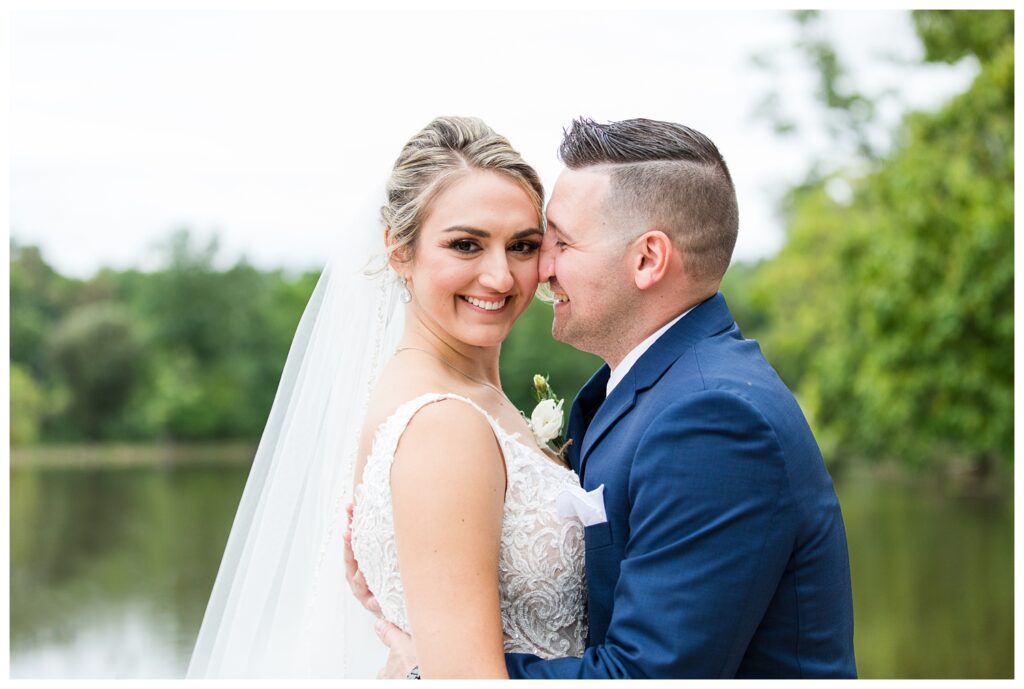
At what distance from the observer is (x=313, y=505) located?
355 cm

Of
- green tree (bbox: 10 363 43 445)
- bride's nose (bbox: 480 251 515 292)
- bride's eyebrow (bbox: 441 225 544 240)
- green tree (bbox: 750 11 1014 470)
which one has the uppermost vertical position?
bride's eyebrow (bbox: 441 225 544 240)

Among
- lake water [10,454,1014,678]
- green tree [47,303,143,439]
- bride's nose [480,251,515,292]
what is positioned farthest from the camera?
green tree [47,303,143,439]

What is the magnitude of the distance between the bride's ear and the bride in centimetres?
38

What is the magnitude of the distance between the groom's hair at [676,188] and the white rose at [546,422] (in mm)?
694

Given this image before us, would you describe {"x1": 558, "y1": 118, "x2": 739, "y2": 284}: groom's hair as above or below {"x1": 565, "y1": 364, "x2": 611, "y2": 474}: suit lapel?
above

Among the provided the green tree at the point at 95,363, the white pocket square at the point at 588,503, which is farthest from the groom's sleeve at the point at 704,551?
the green tree at the point at 95,363

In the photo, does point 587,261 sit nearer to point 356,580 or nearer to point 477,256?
point 477,256

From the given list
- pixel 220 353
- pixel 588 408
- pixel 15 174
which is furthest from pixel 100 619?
pixel 220 353

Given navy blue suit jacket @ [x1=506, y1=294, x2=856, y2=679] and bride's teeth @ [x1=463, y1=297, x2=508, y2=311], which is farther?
bride's teeth @ [x1=463, y1=297, x2=508, y2=311]

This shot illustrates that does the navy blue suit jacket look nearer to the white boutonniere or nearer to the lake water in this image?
the white boutonniere

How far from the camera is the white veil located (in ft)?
11.2

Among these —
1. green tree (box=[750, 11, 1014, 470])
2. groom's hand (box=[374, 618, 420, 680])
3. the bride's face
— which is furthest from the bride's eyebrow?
green tree (box=[750, 11, 1014, 470])

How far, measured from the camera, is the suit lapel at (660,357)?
8.98 feet

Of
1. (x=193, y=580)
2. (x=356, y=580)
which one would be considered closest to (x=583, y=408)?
(x=356, y=580)
